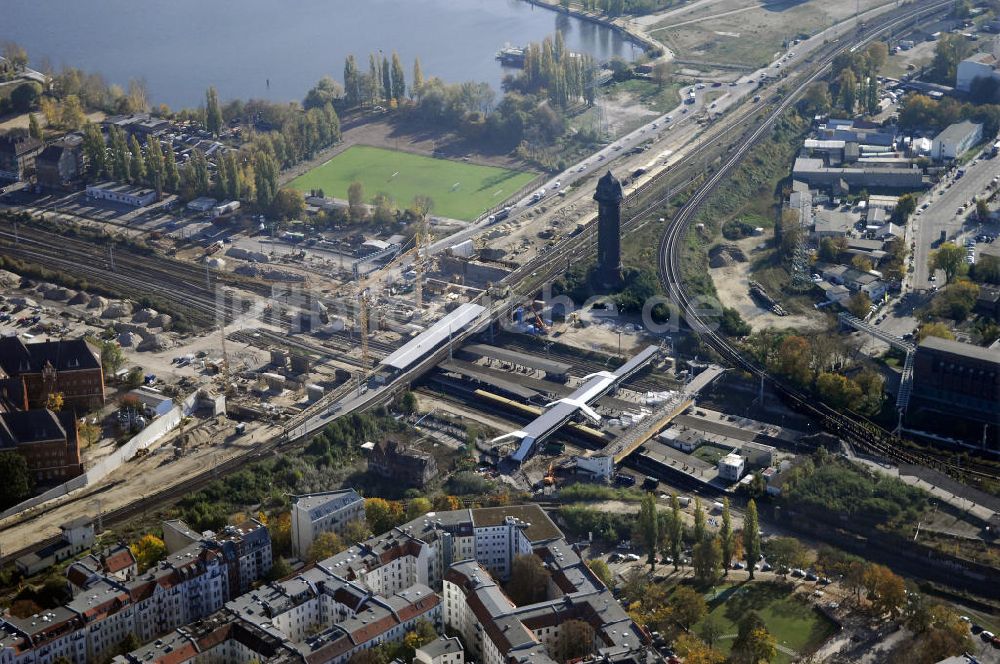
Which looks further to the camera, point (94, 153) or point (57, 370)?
point (94, 153)

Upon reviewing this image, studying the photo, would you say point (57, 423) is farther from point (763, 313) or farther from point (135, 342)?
point (763, 313)

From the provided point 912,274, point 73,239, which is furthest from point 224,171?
point 912,274

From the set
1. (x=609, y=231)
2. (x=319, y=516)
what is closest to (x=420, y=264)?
(x=609, y=231)

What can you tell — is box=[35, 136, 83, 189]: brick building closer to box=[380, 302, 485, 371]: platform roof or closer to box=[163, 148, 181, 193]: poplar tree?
box=[163, 148, 181, 193]: poplar tree

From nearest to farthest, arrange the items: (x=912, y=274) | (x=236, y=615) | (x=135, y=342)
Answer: (x=236, y=615), (x=135, y=342), (x=912, y=274)

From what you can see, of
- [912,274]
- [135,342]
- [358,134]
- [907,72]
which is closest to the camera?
[135,342]

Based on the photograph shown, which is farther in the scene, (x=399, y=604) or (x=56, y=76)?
(x=56, y=76)

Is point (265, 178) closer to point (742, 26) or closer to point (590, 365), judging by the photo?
point (590, 365)
